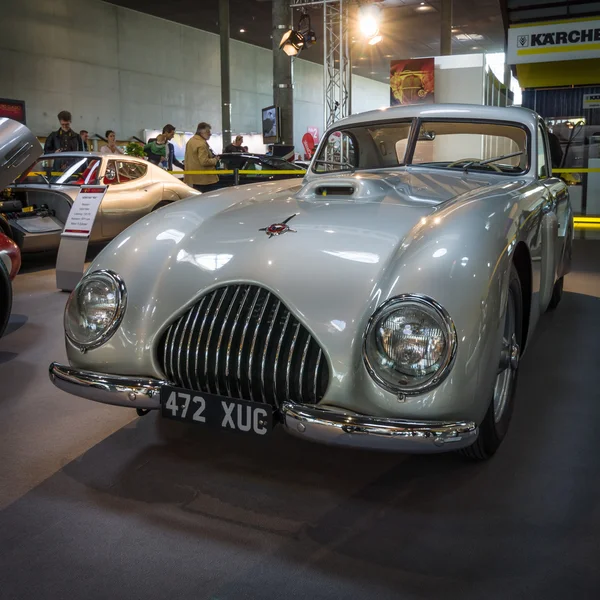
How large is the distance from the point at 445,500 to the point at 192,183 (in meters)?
8.77

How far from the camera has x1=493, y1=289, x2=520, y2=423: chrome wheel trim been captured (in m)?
2.42

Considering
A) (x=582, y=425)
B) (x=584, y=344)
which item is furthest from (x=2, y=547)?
(x=584, y=344)

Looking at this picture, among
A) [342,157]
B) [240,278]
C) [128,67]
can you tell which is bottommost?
[240,278]

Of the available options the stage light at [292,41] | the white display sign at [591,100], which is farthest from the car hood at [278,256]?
the white display sign at [591,100]

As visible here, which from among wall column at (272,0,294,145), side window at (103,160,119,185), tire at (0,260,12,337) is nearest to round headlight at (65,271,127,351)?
tire at (0,260,12,337)

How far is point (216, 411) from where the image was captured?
2.09 m

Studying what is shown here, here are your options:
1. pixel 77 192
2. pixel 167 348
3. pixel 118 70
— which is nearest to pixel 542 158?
pixel 167 348

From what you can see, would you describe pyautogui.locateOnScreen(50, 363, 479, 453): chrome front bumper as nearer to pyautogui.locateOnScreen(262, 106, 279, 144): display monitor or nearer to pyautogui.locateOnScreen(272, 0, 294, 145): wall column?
pyautogui.locateOnScreen(272, 0, 294, 145): wall column

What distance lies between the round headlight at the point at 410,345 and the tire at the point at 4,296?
→ 2645mm

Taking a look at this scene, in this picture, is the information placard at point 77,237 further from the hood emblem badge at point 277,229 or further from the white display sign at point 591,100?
the white display sign at point 591,100

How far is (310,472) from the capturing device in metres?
2.39

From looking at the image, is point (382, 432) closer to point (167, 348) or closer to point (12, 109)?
point (167, 348)

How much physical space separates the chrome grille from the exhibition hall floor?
198mm

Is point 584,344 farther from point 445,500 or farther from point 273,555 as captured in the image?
point 273,555
